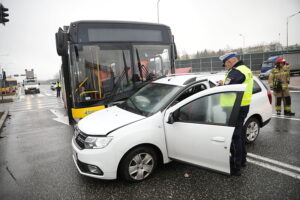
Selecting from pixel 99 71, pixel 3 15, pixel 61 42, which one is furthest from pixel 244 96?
pixel 3 15

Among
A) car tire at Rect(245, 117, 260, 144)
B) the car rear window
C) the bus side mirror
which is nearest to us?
car tire at Rect(245, 117, 260, 144)

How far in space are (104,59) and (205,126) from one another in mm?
3339

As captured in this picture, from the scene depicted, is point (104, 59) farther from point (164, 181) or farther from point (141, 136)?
point (164, 181)

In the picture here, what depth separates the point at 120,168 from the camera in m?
3.02

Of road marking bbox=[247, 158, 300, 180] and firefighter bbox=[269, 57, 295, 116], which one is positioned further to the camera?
firefighter bbox=[269, 57, 295, 116]

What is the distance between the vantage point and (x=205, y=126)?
2.95m

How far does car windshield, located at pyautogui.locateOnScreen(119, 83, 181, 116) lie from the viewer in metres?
3.40

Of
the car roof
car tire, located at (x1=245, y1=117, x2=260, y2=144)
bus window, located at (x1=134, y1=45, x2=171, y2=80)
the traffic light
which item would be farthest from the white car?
the traffic light

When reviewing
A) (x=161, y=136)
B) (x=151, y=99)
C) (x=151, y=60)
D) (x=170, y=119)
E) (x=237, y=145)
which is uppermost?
(x=151, y=60)

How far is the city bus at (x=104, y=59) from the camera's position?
4.86 metres

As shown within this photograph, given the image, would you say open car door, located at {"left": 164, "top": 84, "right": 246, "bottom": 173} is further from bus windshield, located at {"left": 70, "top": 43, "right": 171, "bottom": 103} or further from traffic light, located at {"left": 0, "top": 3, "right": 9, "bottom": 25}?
traffic light, located at {"left": 0, "top": 3, "right": 9, "bottom": 25}

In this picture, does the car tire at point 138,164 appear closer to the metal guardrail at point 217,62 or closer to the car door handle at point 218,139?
the car door handle at point 218,139

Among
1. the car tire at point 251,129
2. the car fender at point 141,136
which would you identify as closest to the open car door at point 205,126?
the car fender at point 141,136

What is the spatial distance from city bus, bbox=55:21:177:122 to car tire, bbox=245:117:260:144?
2924 millimetres
